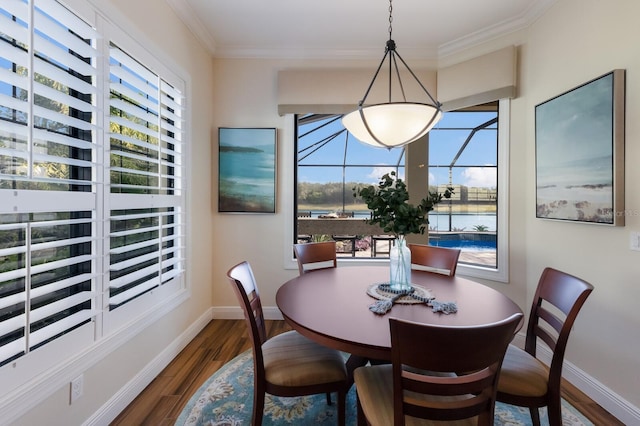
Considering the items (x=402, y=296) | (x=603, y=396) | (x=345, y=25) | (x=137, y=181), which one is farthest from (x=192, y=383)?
(x=345, y=25)

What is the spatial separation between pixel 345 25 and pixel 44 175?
8.32ft

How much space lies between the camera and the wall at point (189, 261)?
1643mm

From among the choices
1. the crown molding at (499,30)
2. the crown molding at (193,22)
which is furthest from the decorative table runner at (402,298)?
the crown molding at (193,22)

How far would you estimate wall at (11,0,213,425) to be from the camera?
1.64m

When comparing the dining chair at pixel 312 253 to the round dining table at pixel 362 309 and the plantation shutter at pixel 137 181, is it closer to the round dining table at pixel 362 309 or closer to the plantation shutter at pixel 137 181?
the round dining table at pixel 362 309

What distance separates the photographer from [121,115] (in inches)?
77.9

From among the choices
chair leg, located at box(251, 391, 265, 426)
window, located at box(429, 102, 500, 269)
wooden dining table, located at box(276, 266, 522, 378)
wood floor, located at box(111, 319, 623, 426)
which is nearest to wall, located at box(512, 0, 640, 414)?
wood floor, located at box(111, 319, 623, 426)

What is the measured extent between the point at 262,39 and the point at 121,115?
1.70 meters

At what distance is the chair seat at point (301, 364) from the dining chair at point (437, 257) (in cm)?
127

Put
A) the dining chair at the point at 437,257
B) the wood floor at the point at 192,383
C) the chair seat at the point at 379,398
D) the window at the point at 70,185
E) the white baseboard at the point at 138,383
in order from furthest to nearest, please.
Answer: the dining chair at the point at 437,257 → the wood floor at the point at 192,383 → the white baseboard at the point at 138,383 → the window at the point at 70,185 → the chair seat at the point at 379,398

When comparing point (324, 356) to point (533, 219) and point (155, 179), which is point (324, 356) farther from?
point (533, 219)

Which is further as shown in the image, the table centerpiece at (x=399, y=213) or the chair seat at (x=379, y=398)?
the table centerpiece at (x=399, y=213)

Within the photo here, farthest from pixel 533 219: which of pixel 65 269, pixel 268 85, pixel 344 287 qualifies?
pixel 65 269

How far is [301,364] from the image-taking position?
155 cm
